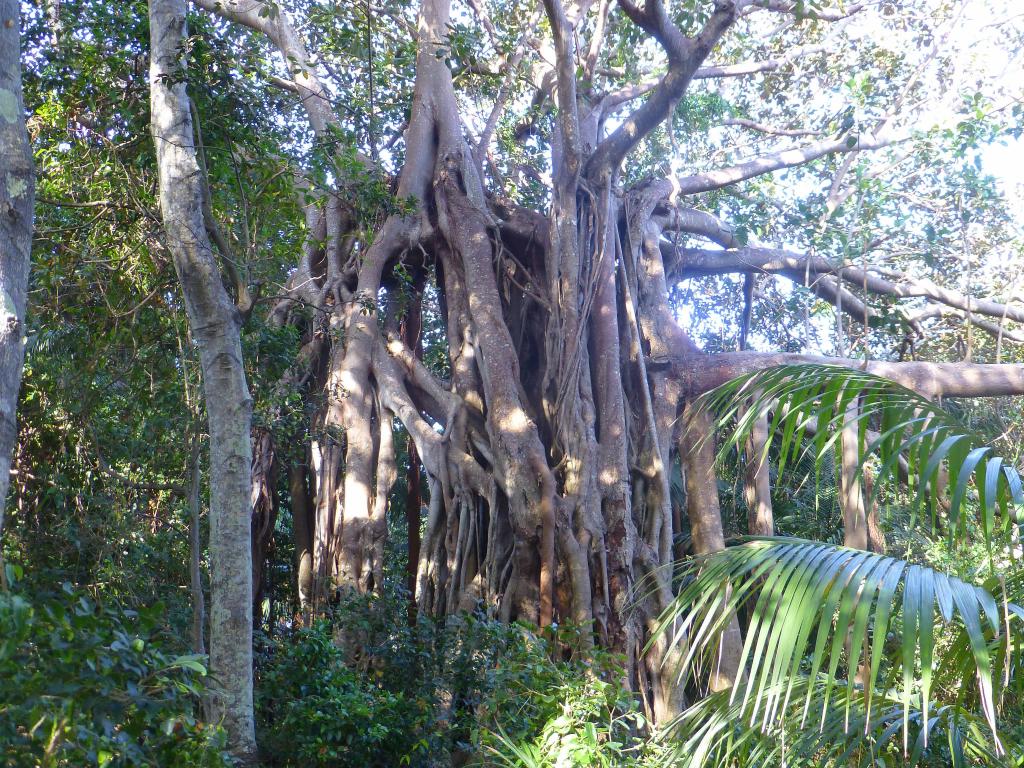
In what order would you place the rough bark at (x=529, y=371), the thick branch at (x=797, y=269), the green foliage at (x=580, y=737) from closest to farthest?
the green foliage at (x=580, y=737)
the rough bark at (x=529, y=371)
the thick branch at (x=797, y=269)

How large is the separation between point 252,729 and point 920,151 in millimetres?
7711

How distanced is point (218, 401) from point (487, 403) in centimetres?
282

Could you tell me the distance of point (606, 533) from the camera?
247 inches

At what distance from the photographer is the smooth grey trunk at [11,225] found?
2.69m

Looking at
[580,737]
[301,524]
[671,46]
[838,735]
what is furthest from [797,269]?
[838,735]

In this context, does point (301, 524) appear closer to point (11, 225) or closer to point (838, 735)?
point (11, 225)

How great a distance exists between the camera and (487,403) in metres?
6.60

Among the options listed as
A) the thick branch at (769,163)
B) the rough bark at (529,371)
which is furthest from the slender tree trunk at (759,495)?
the thick branch at (769,163)

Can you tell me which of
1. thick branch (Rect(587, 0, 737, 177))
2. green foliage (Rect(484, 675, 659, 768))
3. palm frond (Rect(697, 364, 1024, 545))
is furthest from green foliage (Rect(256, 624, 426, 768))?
thick branch (Rect(587, 0, 737, 177))

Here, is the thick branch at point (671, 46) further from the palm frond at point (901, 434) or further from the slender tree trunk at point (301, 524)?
the slender tree trunk at point (301, 524)

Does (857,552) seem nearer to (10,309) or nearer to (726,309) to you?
(10,309)

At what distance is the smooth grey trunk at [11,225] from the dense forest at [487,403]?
1cm

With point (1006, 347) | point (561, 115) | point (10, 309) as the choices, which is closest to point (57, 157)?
point (10, 309)

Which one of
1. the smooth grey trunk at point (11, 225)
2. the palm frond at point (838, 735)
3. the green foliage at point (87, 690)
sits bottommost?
the palm frond at point (838, 735)
